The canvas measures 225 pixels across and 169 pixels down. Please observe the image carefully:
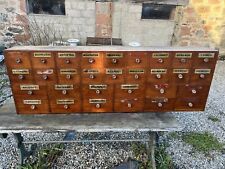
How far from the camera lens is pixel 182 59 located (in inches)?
107

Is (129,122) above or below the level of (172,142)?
above

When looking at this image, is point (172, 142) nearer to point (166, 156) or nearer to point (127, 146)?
point (166, 156)

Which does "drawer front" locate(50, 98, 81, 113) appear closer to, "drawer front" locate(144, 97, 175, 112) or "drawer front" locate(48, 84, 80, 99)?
"drawer front" locate(48, 84, 80, 99)

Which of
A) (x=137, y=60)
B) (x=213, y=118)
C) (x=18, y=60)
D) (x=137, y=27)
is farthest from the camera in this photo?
(x=137, y=27)

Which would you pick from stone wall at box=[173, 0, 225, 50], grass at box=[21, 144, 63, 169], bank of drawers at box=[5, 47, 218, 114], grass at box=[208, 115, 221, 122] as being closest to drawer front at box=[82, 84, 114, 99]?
bank of drawers at box=[5, 47, 218, 114]

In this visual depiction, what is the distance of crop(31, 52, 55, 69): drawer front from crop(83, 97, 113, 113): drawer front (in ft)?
1.99

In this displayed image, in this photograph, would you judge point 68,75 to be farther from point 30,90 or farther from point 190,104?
point 190,104

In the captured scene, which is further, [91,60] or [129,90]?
[129,90]

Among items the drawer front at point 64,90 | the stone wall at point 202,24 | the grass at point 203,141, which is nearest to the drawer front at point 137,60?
the drawer front at point 64,90

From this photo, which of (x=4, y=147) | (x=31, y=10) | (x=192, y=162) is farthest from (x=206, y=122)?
(x=31, y=10)

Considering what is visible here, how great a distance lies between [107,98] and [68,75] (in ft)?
1.81

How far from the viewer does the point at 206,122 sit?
4.51m

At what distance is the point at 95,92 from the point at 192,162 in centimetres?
190

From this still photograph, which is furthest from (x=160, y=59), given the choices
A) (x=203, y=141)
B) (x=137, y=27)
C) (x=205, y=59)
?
(x=137, y=27)
